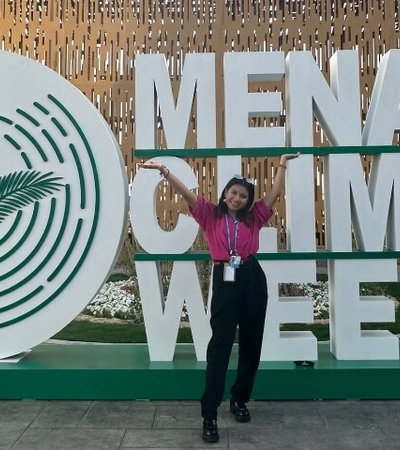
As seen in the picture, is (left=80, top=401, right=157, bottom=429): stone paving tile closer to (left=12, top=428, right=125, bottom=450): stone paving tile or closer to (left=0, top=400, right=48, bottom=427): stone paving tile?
(left=12, top=428, right=125, bottom=450): stone paving tile

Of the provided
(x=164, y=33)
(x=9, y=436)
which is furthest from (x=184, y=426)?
(x=164, y=33)

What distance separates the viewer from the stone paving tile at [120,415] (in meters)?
2.95

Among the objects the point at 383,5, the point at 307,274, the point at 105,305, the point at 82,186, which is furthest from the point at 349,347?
the point at 383,5

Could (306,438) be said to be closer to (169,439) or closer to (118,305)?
(169,439)

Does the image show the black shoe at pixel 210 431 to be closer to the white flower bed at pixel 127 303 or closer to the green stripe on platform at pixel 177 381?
the green stripe on platform at pixel 177 381

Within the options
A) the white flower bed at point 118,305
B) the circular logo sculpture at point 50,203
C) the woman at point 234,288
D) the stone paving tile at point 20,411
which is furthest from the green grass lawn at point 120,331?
the woman at point 234,288

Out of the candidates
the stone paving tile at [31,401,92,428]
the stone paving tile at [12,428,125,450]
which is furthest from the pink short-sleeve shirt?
the stone paving tile at [31,401,92,428]

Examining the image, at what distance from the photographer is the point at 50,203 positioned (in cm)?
359

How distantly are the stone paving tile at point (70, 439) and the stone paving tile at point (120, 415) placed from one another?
0.10 metres

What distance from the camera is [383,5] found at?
1109 cm

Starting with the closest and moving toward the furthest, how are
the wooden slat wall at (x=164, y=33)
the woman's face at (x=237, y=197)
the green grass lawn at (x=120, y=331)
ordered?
the woman's face at (x=237, y=197), the green grass lawn at (x=120, y=331), the wooden slat wall at (x=164, y=33)

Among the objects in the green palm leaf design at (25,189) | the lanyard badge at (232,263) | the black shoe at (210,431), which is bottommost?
the black shoe at (210,431)

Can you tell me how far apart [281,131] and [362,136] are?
24.2 inches

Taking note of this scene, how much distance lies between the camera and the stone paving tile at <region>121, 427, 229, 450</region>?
2.66 meters
